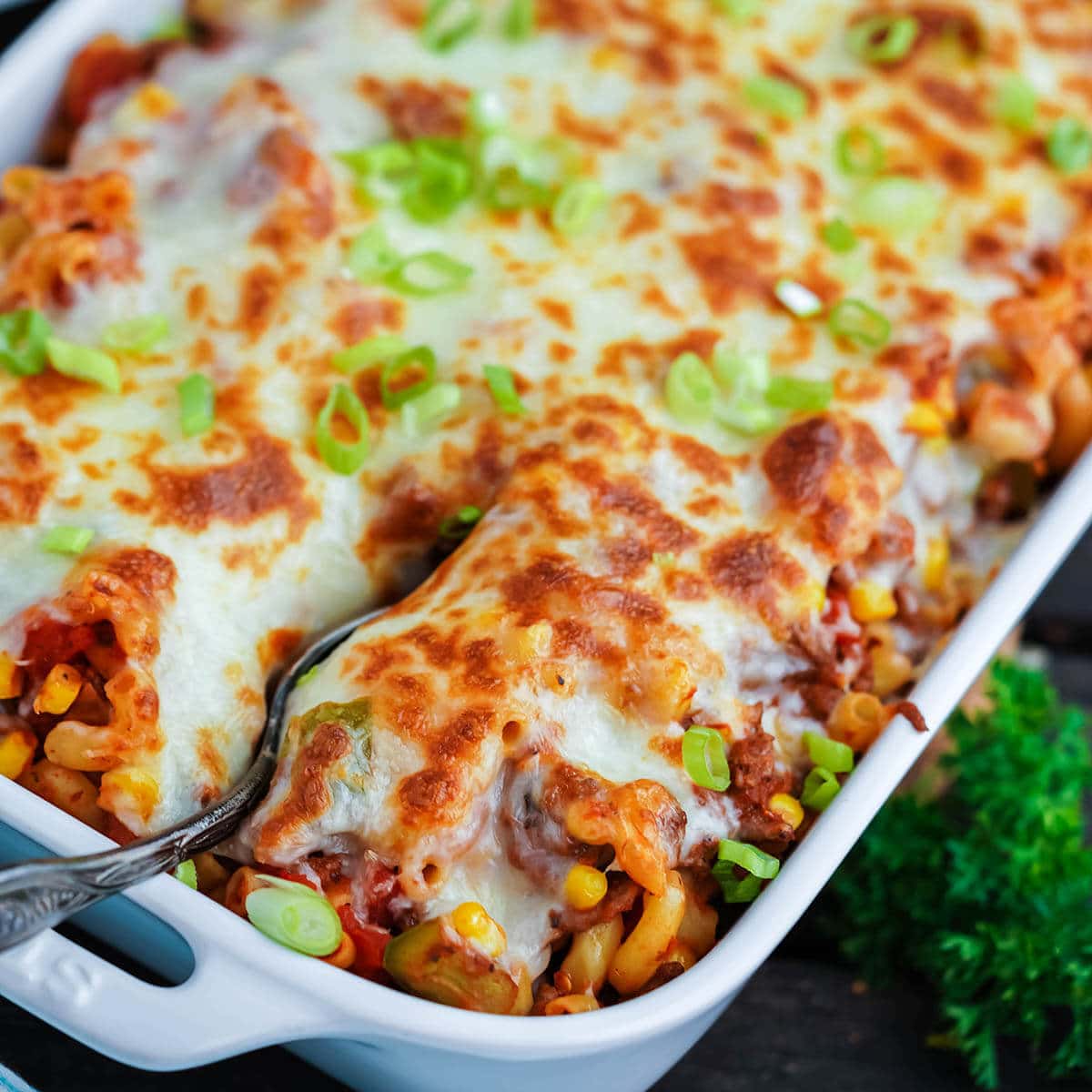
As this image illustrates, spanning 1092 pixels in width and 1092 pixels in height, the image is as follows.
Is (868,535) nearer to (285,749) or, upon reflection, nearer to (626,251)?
(626,251)

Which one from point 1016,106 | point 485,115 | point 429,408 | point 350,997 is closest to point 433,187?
point 485,115

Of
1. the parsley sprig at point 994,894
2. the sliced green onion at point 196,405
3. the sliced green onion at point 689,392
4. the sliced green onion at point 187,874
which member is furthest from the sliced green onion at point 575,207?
the sliced green onion at point 187,874

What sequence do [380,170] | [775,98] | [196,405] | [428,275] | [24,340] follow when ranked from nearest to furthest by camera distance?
[196,405], [24,340], [428,275], [380,170], [775,98]

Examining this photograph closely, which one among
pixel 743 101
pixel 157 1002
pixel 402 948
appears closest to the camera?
pixel 157 1002

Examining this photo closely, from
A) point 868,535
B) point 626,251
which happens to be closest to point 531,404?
point 626,251

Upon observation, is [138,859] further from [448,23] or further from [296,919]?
[448,23]

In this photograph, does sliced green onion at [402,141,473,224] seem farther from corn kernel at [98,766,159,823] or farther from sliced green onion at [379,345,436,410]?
corn kernel at [98,766,159,823]
